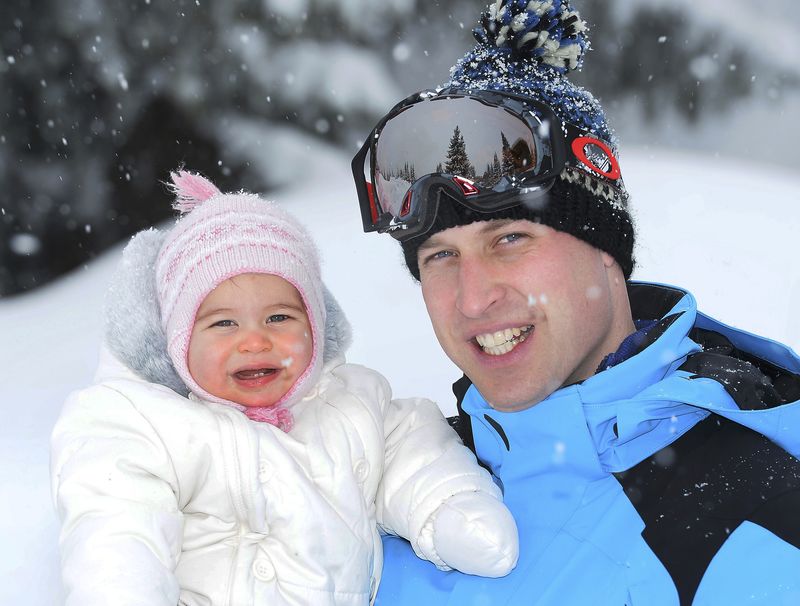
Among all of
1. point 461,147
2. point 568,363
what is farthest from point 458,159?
point 568,363

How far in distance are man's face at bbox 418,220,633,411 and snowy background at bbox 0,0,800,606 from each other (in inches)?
151

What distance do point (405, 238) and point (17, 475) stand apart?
2352 millimetres

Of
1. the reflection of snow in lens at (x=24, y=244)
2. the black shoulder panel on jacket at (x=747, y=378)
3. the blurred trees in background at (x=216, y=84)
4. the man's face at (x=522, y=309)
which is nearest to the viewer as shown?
the black shoulder panel on jacket at (x=747, y=378)

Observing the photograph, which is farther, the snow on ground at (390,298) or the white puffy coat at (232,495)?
the snow on ground at (390,298)

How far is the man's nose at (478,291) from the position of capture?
2.07 metres

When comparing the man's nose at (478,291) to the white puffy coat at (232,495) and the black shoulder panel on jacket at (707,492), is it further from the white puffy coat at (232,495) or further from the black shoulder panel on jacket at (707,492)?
the black shoulder panel on jacket at (707,492)

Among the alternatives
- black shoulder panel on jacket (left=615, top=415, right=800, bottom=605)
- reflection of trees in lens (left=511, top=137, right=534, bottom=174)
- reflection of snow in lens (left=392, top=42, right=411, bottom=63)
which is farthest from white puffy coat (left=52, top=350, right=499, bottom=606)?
reflection of snow in lens (left=392, top=42, right=411, bottom=63)

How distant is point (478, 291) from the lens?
2.08 meters

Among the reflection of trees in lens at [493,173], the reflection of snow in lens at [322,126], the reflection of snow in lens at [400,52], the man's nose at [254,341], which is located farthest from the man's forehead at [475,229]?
the reflection of snow in lens at [400,52]

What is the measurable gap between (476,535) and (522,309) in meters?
0.63

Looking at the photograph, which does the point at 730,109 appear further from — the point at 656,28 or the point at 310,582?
the point at 310,582

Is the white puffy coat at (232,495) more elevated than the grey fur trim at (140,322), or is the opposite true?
the grey fur trim at (140,322)

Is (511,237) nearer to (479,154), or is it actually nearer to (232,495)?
(479,154)

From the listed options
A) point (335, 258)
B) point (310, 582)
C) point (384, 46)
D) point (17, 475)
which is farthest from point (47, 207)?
point (310, 582)
